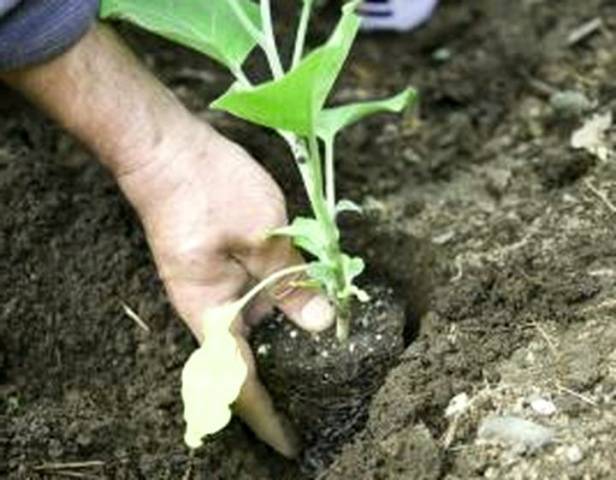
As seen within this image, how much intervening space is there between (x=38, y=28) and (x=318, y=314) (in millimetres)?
466

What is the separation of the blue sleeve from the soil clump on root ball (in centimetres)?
42

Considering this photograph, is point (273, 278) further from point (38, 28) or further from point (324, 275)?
point (38, 28)

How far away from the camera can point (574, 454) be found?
1.24m

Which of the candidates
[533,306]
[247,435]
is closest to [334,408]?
[247,435]

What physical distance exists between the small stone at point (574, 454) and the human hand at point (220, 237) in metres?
0.34

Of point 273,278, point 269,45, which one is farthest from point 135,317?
point 269,45

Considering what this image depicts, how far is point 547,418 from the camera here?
4.24 feet

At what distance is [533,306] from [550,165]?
343 mm

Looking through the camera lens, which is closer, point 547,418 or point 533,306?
point 547,418

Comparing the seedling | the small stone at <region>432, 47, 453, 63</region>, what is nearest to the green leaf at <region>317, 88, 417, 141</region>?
the seedling

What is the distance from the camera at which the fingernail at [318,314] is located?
1.45 meters

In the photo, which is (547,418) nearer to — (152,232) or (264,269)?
(264,269)

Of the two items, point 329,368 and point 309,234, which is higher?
point 309,234

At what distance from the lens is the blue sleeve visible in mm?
1438
